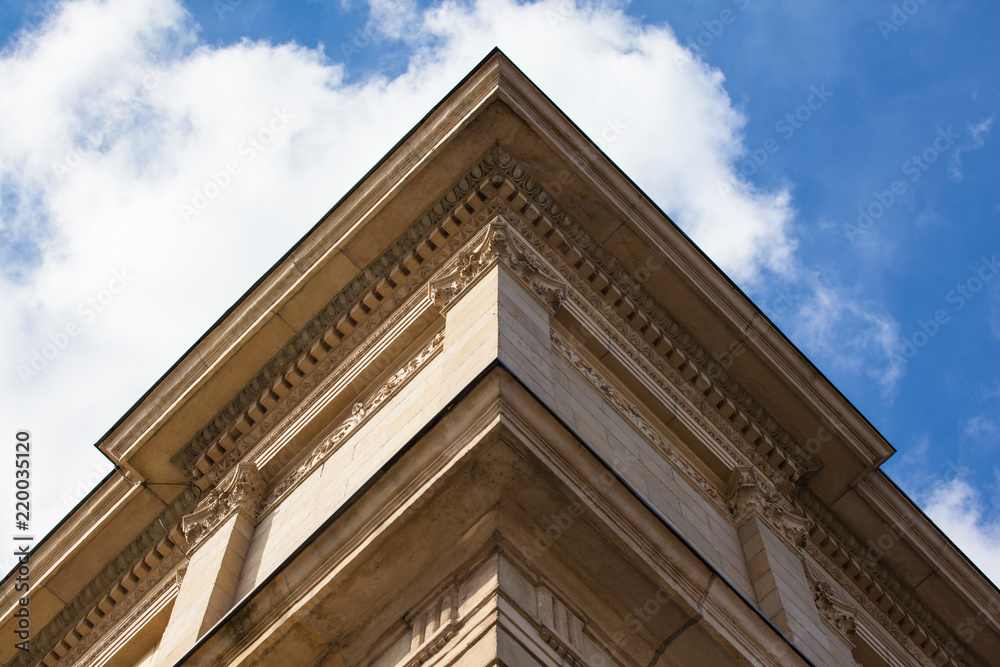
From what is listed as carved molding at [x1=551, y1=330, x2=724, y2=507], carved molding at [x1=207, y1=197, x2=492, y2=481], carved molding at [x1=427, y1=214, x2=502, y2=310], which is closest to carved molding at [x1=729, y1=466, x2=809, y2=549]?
carved molding at [x1=551, y1=330, x2=724, y2=507]

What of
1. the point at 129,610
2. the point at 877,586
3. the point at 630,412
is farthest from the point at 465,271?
the point at 877,586

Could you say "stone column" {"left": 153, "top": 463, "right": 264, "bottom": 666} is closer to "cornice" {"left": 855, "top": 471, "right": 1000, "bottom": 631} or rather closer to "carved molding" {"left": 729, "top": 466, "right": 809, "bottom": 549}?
"carved molding" {"left": 729, "top": 466, "right": 809, "bottom": 549}

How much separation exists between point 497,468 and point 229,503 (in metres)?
6.48

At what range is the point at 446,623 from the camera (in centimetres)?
975

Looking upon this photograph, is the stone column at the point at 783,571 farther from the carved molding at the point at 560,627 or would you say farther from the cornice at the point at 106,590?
the cornice at the point at 106,590

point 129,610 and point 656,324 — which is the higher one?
point 656,324

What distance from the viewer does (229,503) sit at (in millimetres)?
15812

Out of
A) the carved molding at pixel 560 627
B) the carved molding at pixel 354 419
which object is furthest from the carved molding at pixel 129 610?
the carved molding at pixel 560 627

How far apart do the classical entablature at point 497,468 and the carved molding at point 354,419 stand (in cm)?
5

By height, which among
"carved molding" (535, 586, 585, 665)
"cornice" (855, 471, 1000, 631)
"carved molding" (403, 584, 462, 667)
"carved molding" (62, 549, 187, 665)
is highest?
"cornice" (855, 471, 1000, 631)

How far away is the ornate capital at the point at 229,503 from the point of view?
15602 mm

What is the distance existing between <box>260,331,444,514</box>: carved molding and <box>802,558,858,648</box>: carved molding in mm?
5874

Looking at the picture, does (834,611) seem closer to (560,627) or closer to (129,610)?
(560,627)

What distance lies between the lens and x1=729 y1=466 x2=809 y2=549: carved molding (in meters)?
15.7
